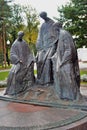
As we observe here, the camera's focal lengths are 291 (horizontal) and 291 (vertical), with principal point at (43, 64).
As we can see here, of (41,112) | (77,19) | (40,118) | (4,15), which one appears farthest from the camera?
(4,15)

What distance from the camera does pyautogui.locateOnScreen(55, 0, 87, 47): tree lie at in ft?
57.6

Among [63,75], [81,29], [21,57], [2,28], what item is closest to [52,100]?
[63,75]

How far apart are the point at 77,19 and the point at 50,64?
1044cm

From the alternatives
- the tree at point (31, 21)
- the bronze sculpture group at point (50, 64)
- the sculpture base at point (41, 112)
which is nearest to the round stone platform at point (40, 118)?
the sculpture base at point (41, 112)

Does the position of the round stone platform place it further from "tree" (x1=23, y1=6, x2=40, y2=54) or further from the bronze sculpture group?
"tree" (x1=23, y1=6, x2=40, y2=54)

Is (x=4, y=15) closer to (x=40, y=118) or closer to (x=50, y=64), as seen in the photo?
(x=50, y=64)

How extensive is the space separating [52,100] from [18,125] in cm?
196

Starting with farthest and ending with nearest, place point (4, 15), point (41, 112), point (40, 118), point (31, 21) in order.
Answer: point (31, 21) → point (4, 15) → point (41, 112) → point (40, 118)

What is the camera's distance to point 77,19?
17969 mm

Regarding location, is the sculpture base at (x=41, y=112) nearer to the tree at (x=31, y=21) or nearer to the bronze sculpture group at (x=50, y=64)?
the bronze sculpture group at (x=50, y=64)

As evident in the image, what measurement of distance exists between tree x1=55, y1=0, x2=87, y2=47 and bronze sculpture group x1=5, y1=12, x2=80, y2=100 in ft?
30.6

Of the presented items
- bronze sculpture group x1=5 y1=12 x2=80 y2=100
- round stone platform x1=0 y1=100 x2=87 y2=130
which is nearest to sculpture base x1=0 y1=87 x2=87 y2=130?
round stone platform x1=0 y1=100 x2=87 y2=130

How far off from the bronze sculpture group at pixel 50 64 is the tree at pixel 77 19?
9.32m

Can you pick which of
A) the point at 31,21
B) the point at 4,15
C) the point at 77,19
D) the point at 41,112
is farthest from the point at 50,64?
the point at 31,21
